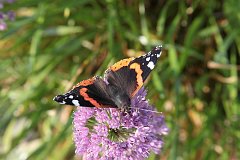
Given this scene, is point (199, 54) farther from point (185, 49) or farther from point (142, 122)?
point (142, 122)

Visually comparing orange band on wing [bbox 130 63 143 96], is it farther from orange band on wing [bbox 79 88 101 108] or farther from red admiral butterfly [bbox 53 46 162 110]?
orange band on wing [bbox 79 88 101 108]

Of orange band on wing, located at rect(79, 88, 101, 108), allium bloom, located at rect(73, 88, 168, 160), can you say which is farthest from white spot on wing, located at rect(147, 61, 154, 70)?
orange band on wing, located at rect(79, 88, 101, 108)

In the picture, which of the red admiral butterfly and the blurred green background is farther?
the blurred green background

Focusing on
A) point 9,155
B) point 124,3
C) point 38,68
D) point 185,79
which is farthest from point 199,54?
point 9,155

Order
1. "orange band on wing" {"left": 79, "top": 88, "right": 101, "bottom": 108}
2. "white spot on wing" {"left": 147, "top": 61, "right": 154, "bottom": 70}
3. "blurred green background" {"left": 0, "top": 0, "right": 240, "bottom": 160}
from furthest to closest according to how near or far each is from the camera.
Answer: "blurred green background" {"left": 0, "top": 0, "right": 240, "bottom": 160} → "white spot on wing" {"left": 147, "top": 61, "right": 154, "bottom": 70} → "orange band on wing" {"left": 79, "top": 88, "right": 101, "bottom": 108}

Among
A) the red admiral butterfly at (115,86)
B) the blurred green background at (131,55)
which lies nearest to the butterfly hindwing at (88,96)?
the red admiral butterfly at (115,86)

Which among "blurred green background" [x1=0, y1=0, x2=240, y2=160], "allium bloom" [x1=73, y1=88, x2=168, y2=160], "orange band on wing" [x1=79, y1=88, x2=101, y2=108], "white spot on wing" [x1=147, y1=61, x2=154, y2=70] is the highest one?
"blurred green background" [x1=0, y1=0, x2=240, y2=160]
